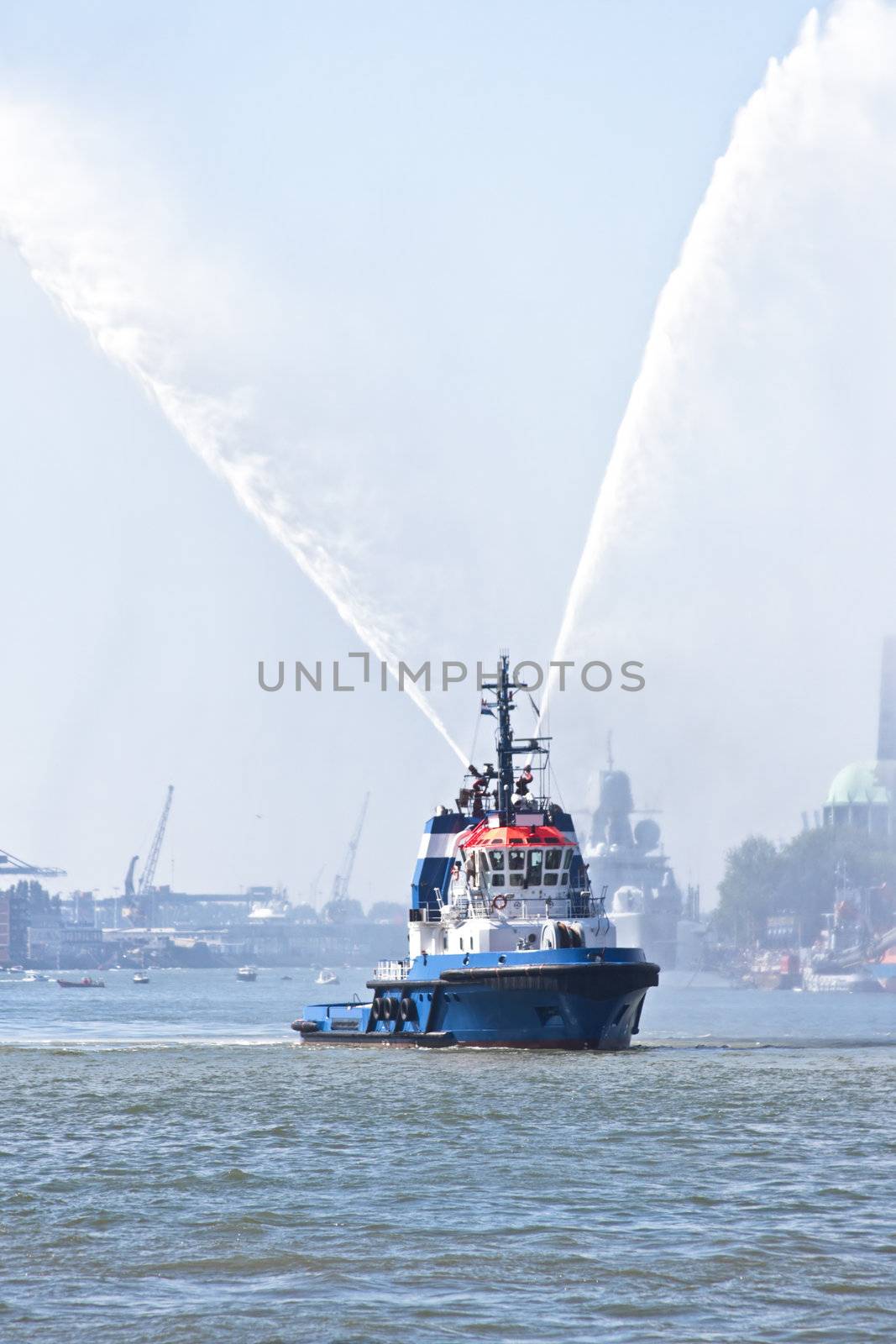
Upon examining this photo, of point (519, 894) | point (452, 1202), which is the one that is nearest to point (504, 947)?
point (519, 894)

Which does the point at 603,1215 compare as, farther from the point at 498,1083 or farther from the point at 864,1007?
the point at 864,1007

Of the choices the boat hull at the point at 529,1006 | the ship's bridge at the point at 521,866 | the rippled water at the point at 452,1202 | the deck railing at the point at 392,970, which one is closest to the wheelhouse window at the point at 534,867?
the ship's bridge at the point at 521,866

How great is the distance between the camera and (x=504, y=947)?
70875mm

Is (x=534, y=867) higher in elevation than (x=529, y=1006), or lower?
higher

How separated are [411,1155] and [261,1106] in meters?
12.2

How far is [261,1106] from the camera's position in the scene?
5428 centimetres

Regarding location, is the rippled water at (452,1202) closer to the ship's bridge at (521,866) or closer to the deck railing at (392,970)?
the ship's bridge at (521,866)

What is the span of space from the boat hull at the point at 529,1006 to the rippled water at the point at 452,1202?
144cm

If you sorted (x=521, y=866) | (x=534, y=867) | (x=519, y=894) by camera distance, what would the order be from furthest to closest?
(x=534, y=867)
(x=521, y=866)
(x=519, y=894)

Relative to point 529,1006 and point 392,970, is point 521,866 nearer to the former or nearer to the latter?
point 529,1006

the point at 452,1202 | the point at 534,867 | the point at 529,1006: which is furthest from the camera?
the point at 534,867

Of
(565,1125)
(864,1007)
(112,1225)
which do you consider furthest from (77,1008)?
(112,1225)

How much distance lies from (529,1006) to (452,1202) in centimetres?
3285

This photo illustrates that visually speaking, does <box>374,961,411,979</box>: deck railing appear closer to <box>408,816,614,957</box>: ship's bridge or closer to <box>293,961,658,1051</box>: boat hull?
<box>293,961,658,1051</box>: boat hull
